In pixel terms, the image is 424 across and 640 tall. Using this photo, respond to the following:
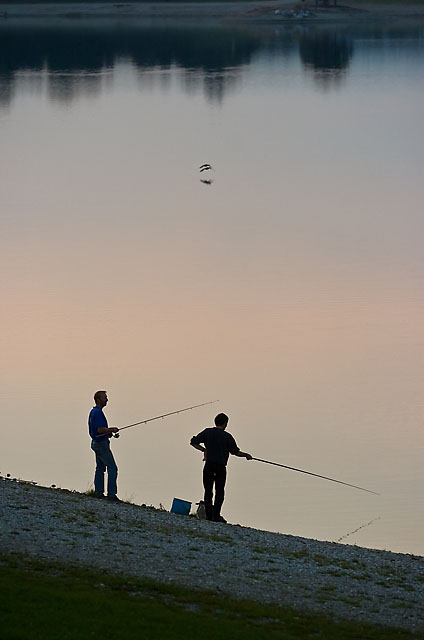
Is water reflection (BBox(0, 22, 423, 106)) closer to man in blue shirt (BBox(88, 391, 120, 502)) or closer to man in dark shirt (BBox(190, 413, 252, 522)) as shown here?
man in blue shirt (BBox(88, 391, 120, 502))

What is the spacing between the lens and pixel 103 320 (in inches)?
1171

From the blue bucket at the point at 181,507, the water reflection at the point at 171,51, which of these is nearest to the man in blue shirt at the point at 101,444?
the blue bucket at the point at 181,507

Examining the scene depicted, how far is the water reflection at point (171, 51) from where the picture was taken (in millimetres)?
90250

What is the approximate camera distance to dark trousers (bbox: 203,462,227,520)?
56.0 feet

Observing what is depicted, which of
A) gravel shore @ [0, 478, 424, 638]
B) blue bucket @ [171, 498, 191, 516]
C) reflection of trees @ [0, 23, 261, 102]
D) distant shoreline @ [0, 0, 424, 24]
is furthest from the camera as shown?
distant shoreline @ [0, 0, 424, 24]

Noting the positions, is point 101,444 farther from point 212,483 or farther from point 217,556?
point 217,556

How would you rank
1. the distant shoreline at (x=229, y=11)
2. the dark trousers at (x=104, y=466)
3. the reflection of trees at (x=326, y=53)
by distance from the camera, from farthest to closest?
1. the distant shoreline at (x=229, y=11)
2. the reflection of trees at (x=326, y=53)
3. the dark trousers at (x=104, y=466)

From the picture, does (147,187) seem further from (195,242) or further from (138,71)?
(138,71)

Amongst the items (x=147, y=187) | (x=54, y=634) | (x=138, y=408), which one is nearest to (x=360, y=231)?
(x=147, y=187)

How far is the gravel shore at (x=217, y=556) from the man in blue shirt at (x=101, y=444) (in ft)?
1.38

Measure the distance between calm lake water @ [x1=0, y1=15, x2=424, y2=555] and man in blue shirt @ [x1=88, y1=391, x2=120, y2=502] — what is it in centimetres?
221

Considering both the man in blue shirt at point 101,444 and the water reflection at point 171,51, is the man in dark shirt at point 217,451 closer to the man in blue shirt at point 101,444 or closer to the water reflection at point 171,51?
the man in blue shirt at point 101,444

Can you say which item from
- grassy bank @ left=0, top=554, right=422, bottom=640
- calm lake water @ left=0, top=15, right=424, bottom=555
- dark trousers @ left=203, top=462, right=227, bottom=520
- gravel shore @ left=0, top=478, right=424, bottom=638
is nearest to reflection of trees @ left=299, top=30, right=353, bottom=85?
calm lake water @ left=0, top=15, right=424, bottom=555

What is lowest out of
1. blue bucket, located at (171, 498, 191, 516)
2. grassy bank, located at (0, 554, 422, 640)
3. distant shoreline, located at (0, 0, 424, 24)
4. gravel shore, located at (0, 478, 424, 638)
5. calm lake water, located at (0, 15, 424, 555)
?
grassy bank, located at (0, 554, 422, 640)
